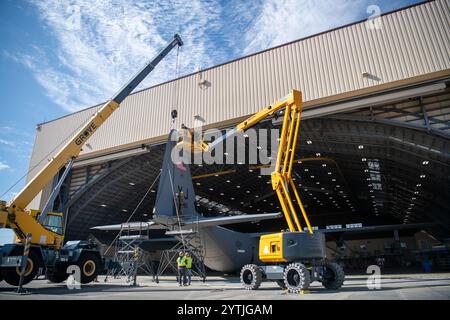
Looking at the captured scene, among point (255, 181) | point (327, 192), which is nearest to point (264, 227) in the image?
point (327, 192)

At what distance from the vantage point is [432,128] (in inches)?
718

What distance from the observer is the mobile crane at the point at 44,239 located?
38.3 ft

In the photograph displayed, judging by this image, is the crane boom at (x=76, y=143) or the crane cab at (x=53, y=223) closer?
the crane boom at (x=76, y=143)

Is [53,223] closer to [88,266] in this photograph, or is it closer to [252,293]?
[88,266]

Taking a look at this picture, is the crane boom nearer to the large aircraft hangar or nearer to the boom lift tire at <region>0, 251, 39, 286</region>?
the boom lift tire at <region>0, 251, 39, 286</region>

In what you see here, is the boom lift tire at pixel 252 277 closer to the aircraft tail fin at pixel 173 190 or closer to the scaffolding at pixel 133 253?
the aircraft tail fin at pixel 173 190

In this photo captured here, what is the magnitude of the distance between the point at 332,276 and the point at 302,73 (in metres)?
15.2

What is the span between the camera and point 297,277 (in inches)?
377

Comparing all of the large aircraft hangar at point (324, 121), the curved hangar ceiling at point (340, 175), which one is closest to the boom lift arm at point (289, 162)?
the large aircraft hangar at point (324, 121)

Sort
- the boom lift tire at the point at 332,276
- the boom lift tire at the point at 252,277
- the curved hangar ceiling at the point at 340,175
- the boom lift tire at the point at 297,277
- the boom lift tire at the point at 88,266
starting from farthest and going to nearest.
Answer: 1. the curved hangar ceiling at the point at 340,175
2. the boom lift tire at the point at 88,266
3. the boom lift tire at the point at 252,277
4. the boom lift tire at the point at 332,276
5. the boom lift tire at the point at 297,277

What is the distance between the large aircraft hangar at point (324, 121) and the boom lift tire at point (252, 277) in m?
11.8

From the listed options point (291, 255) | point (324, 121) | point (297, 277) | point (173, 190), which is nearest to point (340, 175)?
point (324, 121)

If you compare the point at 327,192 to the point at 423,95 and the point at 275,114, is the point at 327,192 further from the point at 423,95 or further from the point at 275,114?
the point at 275,114
